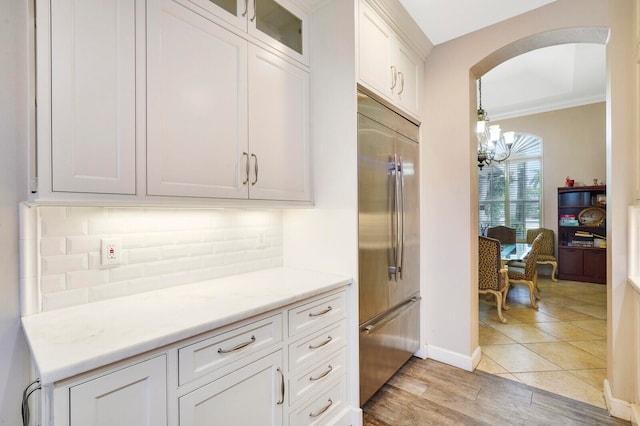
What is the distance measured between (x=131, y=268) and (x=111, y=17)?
1082 millimetres

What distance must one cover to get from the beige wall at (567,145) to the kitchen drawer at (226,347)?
6338 millimetres

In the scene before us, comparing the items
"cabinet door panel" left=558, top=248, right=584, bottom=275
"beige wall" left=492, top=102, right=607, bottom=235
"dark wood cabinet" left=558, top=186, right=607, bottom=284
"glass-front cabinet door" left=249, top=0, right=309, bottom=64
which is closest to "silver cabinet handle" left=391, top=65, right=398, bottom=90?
"glass-front cabinet door" left=249, top=0, right=309, bottom=64

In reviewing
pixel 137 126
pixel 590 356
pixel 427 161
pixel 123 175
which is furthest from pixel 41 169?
pixel 590 356

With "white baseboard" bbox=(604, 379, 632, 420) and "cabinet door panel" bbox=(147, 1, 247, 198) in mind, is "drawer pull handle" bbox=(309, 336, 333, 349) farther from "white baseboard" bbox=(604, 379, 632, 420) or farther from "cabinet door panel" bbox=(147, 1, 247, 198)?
"white baseboard" bbox=(604, 379, 632, 420)

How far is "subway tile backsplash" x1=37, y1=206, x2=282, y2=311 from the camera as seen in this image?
4.23 ft

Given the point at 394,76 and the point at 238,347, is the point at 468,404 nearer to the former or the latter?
the point at 238,347

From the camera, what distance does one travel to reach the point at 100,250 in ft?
4.60

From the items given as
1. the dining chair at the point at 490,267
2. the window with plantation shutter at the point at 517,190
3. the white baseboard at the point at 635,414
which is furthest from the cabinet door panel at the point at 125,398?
the window with plantation shutter at the point at 517,190

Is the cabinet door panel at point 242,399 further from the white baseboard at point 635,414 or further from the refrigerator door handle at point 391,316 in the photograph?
the white baseboard at point 635,414

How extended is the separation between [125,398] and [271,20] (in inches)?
76.0

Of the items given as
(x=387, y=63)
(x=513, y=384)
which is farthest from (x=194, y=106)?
(x=513, y=384)

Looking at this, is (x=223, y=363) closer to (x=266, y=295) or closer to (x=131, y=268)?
(x=266, y=295)

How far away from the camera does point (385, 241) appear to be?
2.11 m

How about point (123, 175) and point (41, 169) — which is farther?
point (123, 175)
